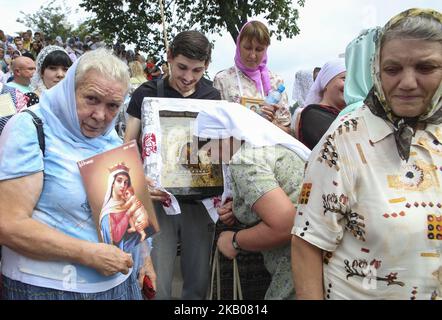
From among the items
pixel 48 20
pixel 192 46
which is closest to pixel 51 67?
pixel 192 46

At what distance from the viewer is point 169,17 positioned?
22094 millimetres

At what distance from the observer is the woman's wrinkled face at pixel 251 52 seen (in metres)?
3.78

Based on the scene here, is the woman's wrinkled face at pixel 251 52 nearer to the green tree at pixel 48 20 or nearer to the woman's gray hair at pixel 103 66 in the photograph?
the woman's gray hair at pixel 103 66

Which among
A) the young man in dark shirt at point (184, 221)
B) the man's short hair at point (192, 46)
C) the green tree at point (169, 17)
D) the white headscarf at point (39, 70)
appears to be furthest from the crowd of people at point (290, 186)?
the green tree at point (169, 17)

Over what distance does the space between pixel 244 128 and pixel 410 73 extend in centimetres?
91

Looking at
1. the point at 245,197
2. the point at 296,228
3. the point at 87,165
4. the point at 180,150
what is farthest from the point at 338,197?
the point at 180,150

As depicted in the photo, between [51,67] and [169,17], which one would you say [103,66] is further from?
[169,17]

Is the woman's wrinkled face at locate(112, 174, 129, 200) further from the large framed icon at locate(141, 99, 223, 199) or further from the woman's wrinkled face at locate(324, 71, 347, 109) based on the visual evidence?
the woman's wrinkled face at locate(324, 71, 347, 109)

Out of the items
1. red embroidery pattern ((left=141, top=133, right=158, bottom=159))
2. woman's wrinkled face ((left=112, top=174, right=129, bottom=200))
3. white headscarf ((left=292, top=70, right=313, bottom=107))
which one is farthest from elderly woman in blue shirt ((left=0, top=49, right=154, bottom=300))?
white headscarf ((left=292, top=70, right=313, bottom=107))

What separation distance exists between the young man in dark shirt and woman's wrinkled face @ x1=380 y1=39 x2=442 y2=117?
1.81 metres

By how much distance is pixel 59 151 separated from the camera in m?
1.99

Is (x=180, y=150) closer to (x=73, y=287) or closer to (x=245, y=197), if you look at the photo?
(x=245, y=197)

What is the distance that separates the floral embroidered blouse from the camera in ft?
5.15

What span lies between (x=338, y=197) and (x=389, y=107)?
38 cm
